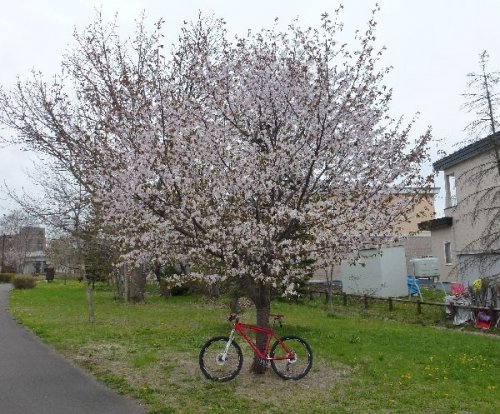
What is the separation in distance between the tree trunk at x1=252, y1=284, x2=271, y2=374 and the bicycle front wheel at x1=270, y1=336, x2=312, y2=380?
221 mm

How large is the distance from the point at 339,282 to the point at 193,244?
22947 millimetres

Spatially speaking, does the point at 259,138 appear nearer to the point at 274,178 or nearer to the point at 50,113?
the point at 274,178

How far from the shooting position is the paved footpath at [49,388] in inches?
267

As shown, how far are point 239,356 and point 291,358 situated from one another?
2.60 ft

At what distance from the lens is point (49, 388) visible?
25.9ft

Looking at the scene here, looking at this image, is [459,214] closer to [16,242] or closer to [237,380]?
[237,380]

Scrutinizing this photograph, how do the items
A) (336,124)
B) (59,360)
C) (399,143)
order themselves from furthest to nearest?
(59,360) < (399,143) < (336,124)

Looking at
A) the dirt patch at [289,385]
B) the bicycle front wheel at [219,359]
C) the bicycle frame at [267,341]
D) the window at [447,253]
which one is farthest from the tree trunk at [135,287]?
the bicycle frame at [267,341]

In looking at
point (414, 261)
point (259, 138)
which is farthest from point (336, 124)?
point (414, 261)

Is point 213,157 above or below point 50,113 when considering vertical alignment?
below

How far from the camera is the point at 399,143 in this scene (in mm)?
8969

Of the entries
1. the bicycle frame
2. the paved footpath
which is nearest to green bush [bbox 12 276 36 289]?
the paved footpath

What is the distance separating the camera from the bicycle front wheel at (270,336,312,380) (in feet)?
27.3

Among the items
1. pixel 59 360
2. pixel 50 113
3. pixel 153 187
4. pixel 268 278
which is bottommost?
pixel 59 360
